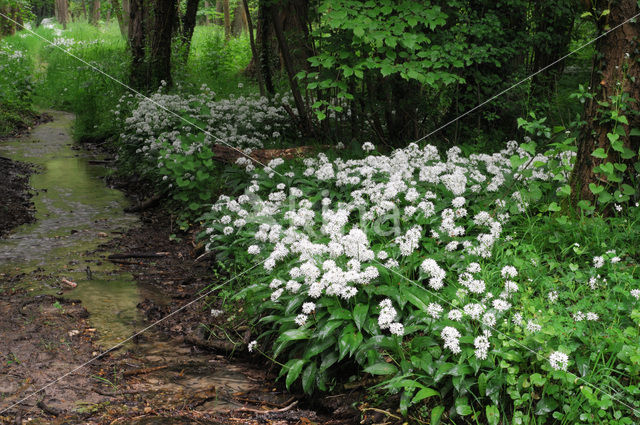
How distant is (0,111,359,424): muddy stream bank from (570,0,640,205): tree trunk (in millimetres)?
2668

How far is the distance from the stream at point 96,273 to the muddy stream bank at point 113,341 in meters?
0.01

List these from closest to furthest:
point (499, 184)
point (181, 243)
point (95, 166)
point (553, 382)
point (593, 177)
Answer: point (553, 382) → point (593, 177) → point (499, 184) → point (181, 243) → point (95, 166)

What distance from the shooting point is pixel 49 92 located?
51.8 feet

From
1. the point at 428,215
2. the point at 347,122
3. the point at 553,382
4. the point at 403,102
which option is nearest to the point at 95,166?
the point at 347,122

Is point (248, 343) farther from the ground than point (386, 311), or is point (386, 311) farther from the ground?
point (386, 311)

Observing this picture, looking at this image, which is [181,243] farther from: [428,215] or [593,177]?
[593,177]

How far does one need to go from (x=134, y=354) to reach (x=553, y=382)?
2746 mm

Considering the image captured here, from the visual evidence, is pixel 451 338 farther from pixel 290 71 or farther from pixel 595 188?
pixel 290 71

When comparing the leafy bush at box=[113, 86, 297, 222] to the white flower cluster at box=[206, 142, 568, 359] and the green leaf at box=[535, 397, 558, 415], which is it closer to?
the white flower cluster at box=[206, 142, 568, 359]

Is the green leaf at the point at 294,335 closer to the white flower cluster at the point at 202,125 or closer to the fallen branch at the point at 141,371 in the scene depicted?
the fallen branch at the point at 141,371

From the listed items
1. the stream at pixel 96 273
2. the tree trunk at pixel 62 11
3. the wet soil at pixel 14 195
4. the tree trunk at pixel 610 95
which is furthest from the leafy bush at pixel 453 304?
the tree trunk at pixel 62 11

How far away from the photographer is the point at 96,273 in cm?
498

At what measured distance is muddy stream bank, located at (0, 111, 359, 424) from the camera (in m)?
2.99

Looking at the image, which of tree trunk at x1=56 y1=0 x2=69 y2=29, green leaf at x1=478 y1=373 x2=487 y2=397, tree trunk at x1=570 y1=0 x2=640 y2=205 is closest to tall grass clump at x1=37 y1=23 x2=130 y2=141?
tree trunk at x1=570 y1=0 x2=640 y2=205
